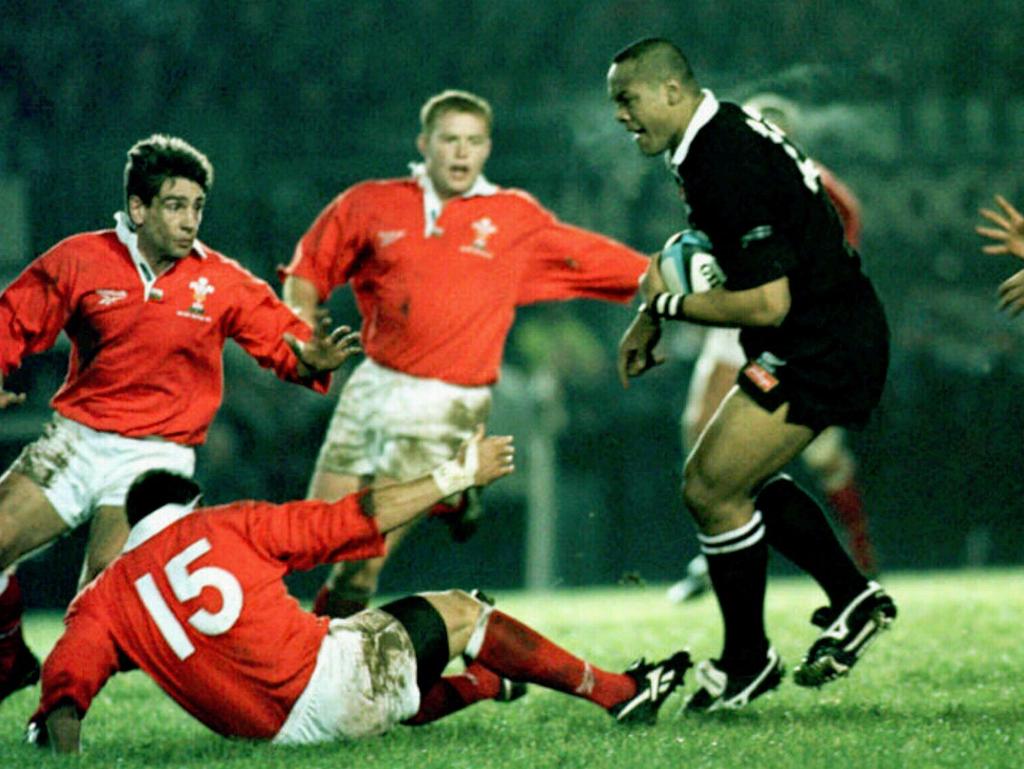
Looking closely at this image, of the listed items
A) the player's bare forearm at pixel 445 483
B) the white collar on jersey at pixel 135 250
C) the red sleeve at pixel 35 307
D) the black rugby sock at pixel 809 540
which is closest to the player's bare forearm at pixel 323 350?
the white collar on jersey at pixel 135 250

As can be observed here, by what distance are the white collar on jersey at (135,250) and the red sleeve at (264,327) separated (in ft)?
0.74


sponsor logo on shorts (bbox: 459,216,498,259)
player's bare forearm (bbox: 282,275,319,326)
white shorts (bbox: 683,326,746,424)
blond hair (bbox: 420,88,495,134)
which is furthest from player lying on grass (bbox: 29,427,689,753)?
white shorts (bbox: 683,326,746,424)

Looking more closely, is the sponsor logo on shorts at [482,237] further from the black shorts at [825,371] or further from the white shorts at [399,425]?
the black shorts at [825,371]

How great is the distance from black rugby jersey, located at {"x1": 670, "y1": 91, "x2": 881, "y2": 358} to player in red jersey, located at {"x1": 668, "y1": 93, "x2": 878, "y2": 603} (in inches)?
85.1

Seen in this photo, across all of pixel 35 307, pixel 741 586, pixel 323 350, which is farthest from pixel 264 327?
pixel 741 586

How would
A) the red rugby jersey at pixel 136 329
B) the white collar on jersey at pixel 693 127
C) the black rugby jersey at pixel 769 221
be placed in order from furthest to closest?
the red rugby jersey at pixel 136 329, the white collar on jersey at pixel 693 127, the black rugby jersey at pixel 769 221

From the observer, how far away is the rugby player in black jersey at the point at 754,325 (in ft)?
18.7

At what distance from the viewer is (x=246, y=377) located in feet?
48.2

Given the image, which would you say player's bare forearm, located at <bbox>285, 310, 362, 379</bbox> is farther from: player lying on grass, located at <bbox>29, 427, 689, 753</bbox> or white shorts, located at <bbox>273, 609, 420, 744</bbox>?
white shorts, located at <bbox>273, 609, 420, 744</bbox>

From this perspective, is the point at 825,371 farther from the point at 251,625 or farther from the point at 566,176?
the point at 566,176

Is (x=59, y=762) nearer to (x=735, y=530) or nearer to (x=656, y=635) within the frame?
(x=735, y=530)

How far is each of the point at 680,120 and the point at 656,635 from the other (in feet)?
10.2

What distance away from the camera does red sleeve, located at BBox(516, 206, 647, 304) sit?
24.3 feet

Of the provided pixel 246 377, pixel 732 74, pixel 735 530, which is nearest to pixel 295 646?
pixel 735 530
